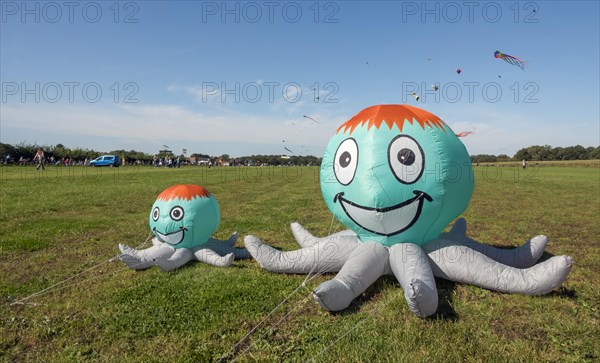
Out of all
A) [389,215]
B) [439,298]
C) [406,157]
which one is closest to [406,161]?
[406,157]

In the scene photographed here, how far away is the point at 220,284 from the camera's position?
16.6 feet

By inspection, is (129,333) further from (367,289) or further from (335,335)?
(367,289)

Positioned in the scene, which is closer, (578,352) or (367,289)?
(578,352)

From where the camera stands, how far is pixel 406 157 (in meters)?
4.75

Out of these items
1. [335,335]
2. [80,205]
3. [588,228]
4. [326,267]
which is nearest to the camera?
[335,335]

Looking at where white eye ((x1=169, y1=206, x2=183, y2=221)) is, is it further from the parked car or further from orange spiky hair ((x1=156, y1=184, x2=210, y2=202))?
the parked car

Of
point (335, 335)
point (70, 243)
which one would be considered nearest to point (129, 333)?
point (335, 335)

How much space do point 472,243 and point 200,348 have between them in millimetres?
→ 4250

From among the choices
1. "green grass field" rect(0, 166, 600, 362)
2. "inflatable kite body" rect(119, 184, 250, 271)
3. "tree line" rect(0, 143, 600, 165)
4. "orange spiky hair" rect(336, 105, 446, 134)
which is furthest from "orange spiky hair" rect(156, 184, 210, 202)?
"tree line" rect(0, 143, 600, 165)

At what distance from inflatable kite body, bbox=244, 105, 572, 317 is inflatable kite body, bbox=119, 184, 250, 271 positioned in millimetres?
1298

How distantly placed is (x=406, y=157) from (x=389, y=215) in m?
0.79

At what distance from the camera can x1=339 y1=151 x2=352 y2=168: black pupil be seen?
16.5ft

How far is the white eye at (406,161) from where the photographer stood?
4727 millimetres

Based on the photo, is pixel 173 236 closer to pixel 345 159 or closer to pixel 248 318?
pixel 248 318
